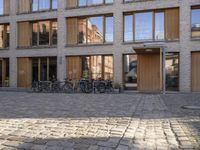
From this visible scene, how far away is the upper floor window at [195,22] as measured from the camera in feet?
73.1

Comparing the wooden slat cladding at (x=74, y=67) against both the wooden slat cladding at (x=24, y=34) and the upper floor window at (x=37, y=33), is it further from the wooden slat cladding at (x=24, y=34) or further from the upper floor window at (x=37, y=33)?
the wooden slat cladding at (x=24, y=34)

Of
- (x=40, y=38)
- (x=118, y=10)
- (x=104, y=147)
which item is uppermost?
(x=118, y=10)

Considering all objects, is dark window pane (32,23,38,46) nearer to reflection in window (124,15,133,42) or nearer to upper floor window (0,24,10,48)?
upper floor window (0,24,10,48)

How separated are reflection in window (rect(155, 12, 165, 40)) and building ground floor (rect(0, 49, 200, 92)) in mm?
1286

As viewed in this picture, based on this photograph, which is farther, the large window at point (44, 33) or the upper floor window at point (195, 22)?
the large window at point (44, 33)

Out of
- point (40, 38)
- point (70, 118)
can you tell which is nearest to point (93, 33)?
point (40, 38)

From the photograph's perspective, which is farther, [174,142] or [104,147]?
[174,142]

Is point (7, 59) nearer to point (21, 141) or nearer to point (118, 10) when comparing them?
point (118, 10)

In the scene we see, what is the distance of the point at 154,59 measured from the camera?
23.1 m

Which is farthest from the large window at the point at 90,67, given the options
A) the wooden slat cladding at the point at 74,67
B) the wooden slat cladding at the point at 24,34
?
the wooden slat cladding at the point at 24,34

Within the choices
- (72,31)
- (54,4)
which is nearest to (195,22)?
(72,31)

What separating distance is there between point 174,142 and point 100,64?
19246mm

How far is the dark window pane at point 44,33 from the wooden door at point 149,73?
8.61m

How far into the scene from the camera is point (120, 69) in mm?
23844
